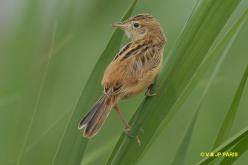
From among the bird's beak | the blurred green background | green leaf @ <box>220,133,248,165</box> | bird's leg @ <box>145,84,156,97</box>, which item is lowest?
the blurred green background

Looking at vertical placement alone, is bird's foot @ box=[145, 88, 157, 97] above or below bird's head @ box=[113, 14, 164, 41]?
below

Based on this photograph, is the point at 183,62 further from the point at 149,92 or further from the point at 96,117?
the point at 96,117

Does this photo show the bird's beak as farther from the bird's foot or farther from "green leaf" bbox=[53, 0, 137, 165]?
the bird's foot

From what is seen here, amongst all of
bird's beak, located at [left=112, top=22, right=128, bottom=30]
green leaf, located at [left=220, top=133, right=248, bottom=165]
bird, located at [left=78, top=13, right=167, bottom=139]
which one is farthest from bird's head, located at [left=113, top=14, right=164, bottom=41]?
green leaf, located at [left=220, top=133, right=248, bottom=165]

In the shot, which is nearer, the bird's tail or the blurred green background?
the bird's tail

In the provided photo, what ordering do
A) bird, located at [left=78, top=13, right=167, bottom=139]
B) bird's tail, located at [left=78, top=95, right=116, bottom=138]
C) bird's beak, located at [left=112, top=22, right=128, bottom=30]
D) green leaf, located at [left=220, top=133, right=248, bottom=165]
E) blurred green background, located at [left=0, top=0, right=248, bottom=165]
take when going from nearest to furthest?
green leaf, located at [left=220, top=133, right=248, bottom=165] → bird's tail, located at [left=78, top=95, right=116, bottom=138] → bird, located at [left=78, top=13, right=167, bottom=139] → bird's beak, located at [left=112, top=22, right=128, bottom=30] → blurred green background, located at [left=0, top=0, right=248, bottom=165]

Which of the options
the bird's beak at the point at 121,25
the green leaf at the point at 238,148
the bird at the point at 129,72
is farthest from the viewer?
the bird's beak at the point at 121,25

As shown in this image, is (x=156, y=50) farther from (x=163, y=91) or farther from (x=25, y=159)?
(x=25, y=159)

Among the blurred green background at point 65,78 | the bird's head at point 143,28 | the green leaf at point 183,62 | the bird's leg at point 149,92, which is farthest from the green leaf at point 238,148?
the bird's head at point 143,28

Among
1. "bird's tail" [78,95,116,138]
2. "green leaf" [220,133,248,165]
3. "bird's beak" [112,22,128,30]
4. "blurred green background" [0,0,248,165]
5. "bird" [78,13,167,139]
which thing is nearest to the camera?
"green leaf" [220,133,248,165]

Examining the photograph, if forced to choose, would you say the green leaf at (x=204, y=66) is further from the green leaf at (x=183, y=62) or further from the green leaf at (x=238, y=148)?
the green leaf at (x=238, y=148)
